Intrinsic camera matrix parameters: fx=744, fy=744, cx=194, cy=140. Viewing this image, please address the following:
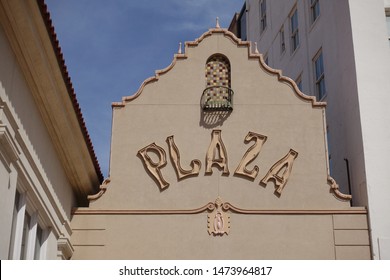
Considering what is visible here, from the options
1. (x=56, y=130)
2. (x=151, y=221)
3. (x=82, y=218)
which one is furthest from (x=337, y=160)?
(x=56, y=130)

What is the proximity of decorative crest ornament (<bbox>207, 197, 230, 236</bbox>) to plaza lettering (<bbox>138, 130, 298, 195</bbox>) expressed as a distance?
848 mm

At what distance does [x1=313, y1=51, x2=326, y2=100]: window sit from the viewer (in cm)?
2148

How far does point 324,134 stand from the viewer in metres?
16.3

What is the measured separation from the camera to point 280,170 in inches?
631

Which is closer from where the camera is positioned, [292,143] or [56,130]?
[56,130]

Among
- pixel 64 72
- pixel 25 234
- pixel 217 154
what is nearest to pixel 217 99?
pixel 217 154

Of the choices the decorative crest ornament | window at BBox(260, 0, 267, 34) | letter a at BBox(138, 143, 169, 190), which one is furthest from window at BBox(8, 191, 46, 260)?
window at BBox(260, 0, 267, 34)

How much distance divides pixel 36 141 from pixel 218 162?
183 inches

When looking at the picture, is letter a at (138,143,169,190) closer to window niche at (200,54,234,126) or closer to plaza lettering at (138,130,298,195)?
plaza lettering at (138,130,298,195)

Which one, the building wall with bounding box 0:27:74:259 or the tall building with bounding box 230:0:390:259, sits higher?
the tall building with bounding box 230:0:390:259

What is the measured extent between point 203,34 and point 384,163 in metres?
5.09

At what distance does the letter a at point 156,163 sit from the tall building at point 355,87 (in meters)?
4.37

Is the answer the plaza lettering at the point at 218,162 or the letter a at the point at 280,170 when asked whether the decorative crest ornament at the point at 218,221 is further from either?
the letter a at the point at 280,170

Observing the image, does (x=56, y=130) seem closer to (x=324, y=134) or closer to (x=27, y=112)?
(x=27, y=112)
